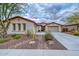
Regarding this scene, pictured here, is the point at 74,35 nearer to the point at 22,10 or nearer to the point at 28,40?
the point at 28,40

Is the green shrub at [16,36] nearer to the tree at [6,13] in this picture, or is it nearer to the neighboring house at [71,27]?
the tree at [6,13]

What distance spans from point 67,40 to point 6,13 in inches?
51.5

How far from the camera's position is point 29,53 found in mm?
3559

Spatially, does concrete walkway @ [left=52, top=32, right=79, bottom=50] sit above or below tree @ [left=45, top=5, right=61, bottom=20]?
below

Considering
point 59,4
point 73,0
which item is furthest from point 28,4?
point 73,0

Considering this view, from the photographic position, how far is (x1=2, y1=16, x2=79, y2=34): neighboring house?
11.9 ft

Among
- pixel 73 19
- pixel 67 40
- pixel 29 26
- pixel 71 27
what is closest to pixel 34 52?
pixel 29 26

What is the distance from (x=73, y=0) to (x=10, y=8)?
1230mm

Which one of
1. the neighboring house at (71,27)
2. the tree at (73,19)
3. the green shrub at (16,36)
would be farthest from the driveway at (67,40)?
the green shrub at (16,36)

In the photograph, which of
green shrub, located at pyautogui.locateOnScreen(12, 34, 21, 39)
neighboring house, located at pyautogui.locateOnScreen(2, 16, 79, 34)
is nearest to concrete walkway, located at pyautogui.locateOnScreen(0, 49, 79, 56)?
green shrub, located at pyautogui.locateOnScreen(12, 34, 21, 39)

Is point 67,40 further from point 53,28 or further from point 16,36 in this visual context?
point 16,36

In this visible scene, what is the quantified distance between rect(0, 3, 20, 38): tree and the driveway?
653mm

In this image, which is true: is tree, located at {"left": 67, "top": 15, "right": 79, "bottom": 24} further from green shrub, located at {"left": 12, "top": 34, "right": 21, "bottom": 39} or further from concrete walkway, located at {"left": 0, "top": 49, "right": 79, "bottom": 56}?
green shrub, located at {"left": 12, "top": 34, "right": 21, "bottom": 39}

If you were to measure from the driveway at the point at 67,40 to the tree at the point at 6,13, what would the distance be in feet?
2.14
